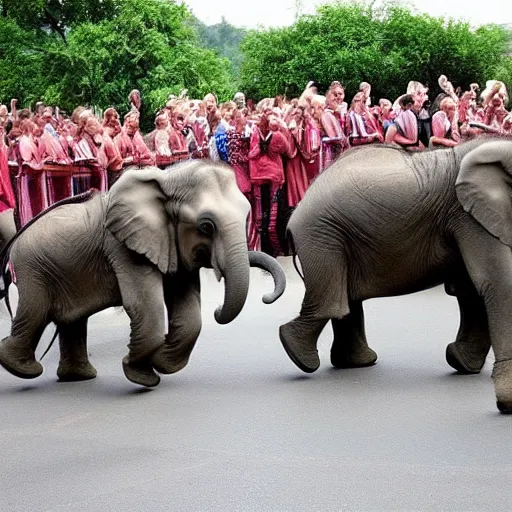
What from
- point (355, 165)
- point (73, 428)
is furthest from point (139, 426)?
point (355, 165)

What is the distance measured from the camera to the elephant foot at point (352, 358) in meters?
Answer: 9.91

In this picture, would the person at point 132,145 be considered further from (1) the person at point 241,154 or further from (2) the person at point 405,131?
(2) the person at point 405,131

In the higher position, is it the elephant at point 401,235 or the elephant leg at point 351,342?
the elephant at point 401,235

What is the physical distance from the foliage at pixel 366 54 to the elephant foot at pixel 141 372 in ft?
154

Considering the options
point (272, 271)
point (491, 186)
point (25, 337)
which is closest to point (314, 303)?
point (272, 271)

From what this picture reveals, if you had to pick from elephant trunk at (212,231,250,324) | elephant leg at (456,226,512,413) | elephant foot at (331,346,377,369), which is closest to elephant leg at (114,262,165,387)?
elephant trunk at (212,231,250,324)

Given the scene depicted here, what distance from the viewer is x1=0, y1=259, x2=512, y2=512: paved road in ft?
20.9

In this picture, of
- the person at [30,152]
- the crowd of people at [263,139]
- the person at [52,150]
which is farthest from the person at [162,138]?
the person at [30,152]

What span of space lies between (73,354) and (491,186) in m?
3.17

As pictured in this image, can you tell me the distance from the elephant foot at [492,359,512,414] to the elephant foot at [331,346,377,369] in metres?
1.92

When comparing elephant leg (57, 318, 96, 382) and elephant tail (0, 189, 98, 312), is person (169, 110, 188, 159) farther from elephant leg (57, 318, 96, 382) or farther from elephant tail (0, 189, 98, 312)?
elephant leg (57, 318, 96, 382)

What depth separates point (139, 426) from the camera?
8070 millimetres

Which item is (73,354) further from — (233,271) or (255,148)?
(255,148)

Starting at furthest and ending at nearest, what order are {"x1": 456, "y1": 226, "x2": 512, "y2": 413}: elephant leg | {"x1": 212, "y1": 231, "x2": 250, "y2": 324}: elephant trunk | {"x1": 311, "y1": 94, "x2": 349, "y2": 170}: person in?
{"x1": 311, "y1": 94, "x2": 349, "y2": 170}: person, {"x1": 212, "y1": 231, "x2": 250, "y2": 324}: elephant trunk, {"x1": 456, "y1": 226, "x2": 512, "y2": 413}: elephant leg
